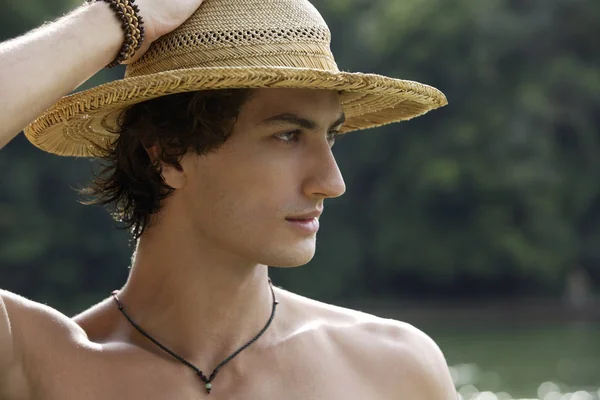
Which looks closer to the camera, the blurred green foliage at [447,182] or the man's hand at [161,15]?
the man's hand at [161,15]

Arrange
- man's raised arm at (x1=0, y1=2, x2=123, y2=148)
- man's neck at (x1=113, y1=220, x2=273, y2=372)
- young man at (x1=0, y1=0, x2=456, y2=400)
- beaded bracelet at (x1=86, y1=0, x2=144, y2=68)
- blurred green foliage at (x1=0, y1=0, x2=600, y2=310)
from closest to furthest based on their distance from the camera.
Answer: man's raised arm at (x1=0, y1=2, x2=123, y2=148) → beaded bracelet at (x1=86, y1=0, x2=144, y2=68) → young man at (x1=0, y1=0, x2=456, y2=400) → man's neck at (x1=113, y1=220, x2=273, y2=372) → blurred green foliage at (x1=0, y1=0, x2=600, y2=310)

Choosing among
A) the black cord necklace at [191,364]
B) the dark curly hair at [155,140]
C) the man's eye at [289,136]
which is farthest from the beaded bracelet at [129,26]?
the black cord necklace at [191,364]

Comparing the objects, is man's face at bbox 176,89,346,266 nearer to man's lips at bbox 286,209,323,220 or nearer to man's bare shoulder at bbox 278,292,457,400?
man's lips at bbox 286,209,323,220

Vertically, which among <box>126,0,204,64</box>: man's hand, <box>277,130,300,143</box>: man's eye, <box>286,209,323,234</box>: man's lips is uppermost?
<box>126,0,204,64</box>: man's hand

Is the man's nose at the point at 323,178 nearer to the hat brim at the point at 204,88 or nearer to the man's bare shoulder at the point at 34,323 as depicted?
the hat brim at the point at 204,88

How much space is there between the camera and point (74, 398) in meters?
2.18

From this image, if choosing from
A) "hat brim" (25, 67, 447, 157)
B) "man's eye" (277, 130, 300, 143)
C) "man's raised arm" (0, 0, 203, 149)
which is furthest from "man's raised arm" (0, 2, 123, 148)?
"man's eye" (277, 130, 300, 143)

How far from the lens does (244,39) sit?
217cm

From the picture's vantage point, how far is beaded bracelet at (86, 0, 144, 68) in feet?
6.67

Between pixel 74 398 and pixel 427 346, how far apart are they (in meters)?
0.73

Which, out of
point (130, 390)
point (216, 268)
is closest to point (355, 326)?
point (216, 268)

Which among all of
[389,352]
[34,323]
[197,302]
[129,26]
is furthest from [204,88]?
[389,352]

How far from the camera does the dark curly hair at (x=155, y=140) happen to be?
2.21 meters

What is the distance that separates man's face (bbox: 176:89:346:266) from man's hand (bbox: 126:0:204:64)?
0.20 metres
